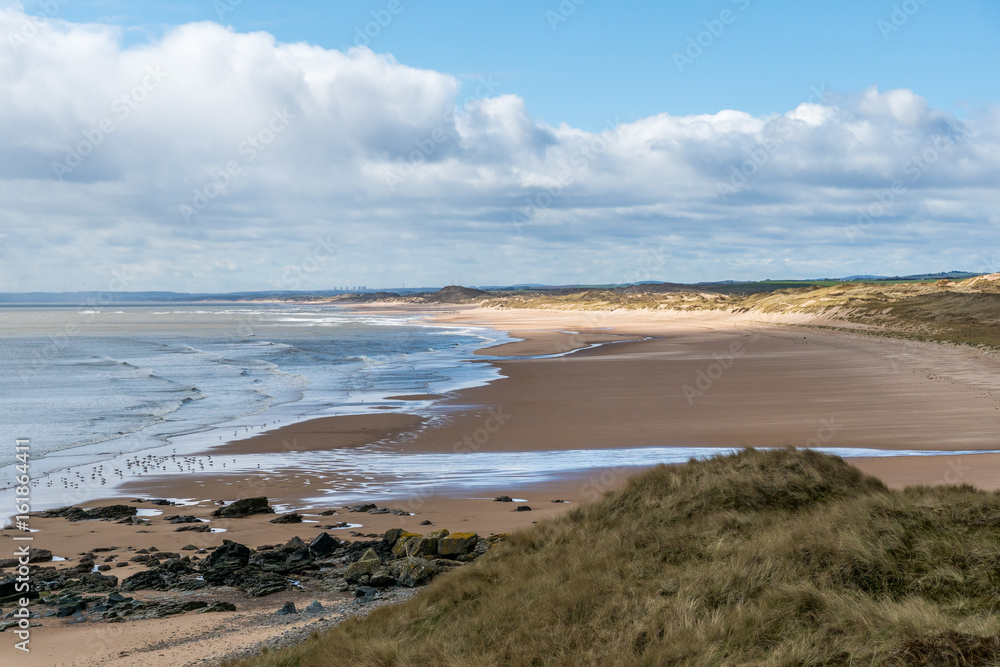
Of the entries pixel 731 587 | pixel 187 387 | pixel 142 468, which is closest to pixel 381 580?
pixel 731 587

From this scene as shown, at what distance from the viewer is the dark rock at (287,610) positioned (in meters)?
7.98

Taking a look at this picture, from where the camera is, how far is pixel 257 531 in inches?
466

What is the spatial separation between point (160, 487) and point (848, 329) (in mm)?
55510

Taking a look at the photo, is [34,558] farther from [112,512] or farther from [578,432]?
[578,432]

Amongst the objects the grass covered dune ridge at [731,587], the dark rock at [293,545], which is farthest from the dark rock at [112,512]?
the grass covered dune ridge at [731,587]

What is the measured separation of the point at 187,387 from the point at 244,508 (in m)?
23.5

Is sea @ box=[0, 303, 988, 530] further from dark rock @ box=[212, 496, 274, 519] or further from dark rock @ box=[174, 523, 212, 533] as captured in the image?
dark rock @ box=[174, 523, 212, 533]

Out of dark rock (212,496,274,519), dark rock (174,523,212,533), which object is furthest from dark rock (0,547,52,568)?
dark rock (212,496,274,519)

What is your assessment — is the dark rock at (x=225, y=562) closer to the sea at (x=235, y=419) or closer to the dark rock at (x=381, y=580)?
the dark rock at (x=381, y=580)

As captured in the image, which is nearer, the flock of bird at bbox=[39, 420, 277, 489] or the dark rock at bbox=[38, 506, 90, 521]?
the dark rock at bbox=[38, 506, 90, 521]

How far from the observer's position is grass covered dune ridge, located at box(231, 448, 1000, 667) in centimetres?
511

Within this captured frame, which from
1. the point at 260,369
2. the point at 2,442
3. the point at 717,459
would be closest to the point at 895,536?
the point at 717,459

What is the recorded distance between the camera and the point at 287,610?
315 inches

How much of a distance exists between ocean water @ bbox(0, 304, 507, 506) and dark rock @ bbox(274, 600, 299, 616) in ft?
37.2
